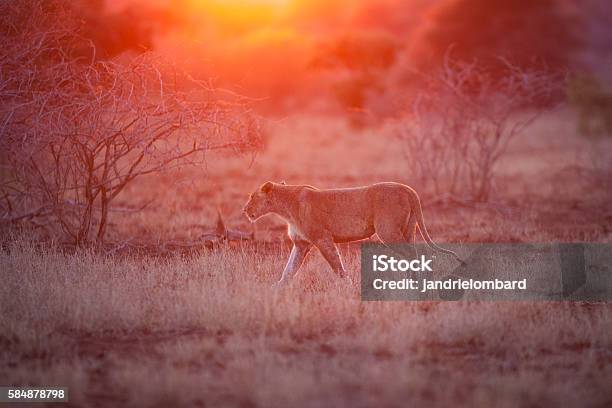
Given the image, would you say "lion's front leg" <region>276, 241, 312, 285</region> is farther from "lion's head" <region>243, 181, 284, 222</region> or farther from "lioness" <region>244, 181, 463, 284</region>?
"lion's head" <region>243, 181, 284, 222</region>

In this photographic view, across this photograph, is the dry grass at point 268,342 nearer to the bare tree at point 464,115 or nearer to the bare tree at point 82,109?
the bare tree at point 82,109

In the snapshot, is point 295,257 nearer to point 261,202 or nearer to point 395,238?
point 261,202

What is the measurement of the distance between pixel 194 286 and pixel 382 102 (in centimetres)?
1745

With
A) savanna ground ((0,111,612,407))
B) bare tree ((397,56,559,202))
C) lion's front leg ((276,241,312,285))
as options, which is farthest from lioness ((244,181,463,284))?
bare tree ((397,56,559,202))

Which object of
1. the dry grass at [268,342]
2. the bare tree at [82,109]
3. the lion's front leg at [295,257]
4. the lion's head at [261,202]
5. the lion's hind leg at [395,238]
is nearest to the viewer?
the dry grass at [268,342]

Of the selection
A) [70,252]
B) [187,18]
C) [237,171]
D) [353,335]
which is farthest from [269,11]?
[353,335]

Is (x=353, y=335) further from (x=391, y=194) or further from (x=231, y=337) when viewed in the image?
(x=391, y=194)

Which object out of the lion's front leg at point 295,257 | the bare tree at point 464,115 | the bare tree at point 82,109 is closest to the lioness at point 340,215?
the lion's front leg at point 295,257

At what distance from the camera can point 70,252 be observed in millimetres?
10617

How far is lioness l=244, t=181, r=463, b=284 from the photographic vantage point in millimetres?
8695

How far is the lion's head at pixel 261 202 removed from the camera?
9.27 m

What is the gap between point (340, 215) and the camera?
8.88 metres

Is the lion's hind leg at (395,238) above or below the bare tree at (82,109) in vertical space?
below

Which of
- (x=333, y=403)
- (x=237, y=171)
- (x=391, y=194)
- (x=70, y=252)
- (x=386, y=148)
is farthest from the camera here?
(x=386, y=148)
